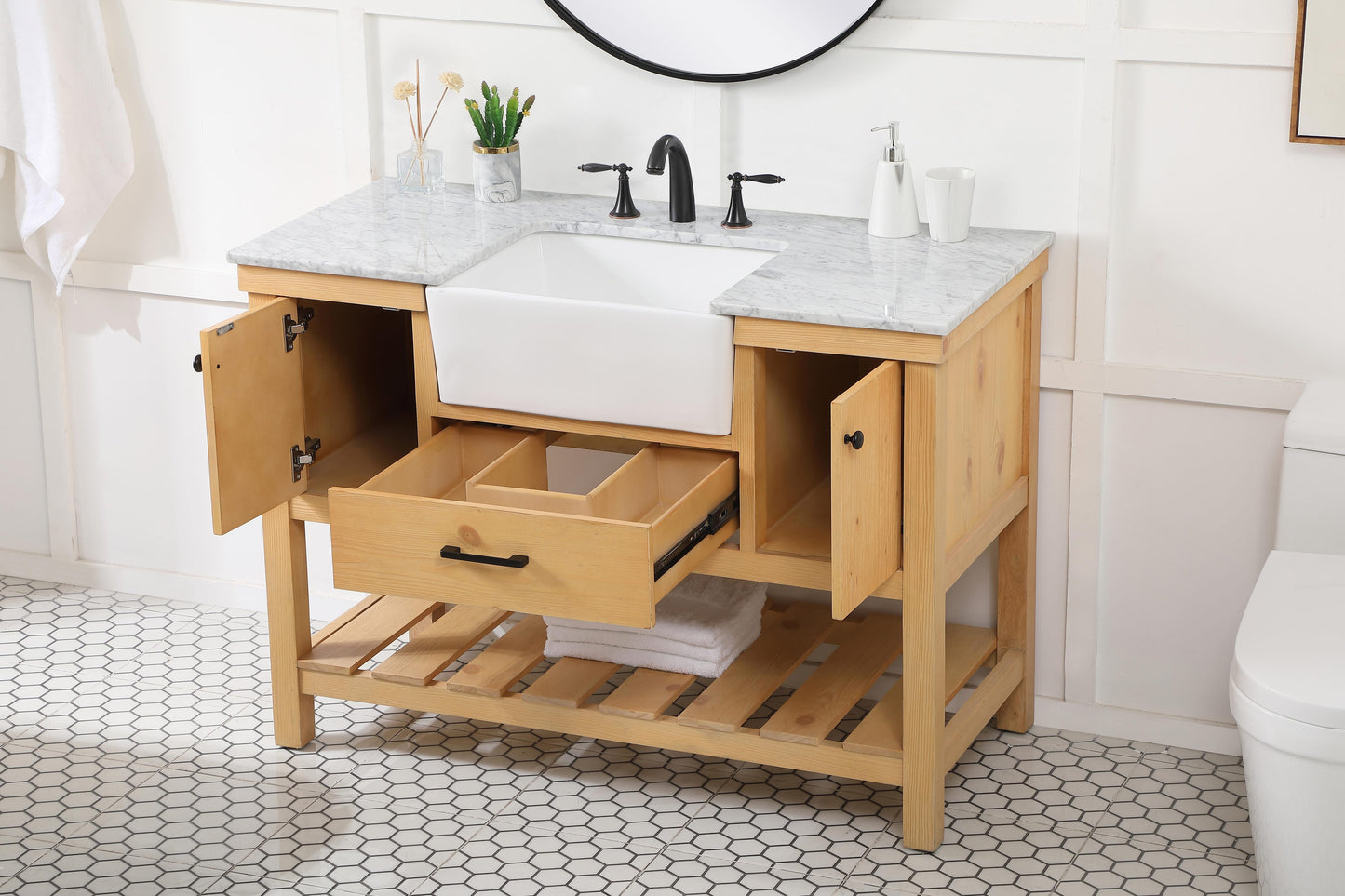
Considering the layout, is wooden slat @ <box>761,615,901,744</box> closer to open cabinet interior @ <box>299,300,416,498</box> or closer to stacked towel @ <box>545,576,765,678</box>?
stacked towel @ <box>545,576,765,678</box>

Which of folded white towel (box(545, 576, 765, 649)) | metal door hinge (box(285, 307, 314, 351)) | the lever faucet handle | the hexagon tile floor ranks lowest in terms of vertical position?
the hexagon tile floor

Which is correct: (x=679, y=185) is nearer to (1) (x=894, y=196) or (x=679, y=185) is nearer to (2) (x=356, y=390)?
(1) (x=894, y=196)

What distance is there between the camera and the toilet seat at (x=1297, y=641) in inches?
72.3

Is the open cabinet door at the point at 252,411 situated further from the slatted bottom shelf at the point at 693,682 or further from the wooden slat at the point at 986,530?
the wooden slat at the point at 986,530

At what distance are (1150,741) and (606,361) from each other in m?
1.12

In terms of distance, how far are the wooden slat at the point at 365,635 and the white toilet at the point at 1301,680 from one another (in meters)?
1.32

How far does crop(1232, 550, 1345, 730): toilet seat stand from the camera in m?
1.84

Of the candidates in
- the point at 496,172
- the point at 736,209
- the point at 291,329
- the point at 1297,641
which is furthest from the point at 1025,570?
the point at 291,329

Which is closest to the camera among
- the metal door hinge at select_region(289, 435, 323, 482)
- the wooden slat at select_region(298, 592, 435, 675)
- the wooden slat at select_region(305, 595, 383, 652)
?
the metal door hinge at select_region(289, 435, 323, 482)

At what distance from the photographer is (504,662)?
251cm

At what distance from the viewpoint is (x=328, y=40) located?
2.75 meters

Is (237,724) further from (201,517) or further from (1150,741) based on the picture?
(1150,741)

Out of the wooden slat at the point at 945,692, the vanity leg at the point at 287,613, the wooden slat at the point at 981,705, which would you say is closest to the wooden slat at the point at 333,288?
the vanity leg at the point at 287,613

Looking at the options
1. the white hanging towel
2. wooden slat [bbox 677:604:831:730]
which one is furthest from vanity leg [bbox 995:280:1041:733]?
the white hanging towel
